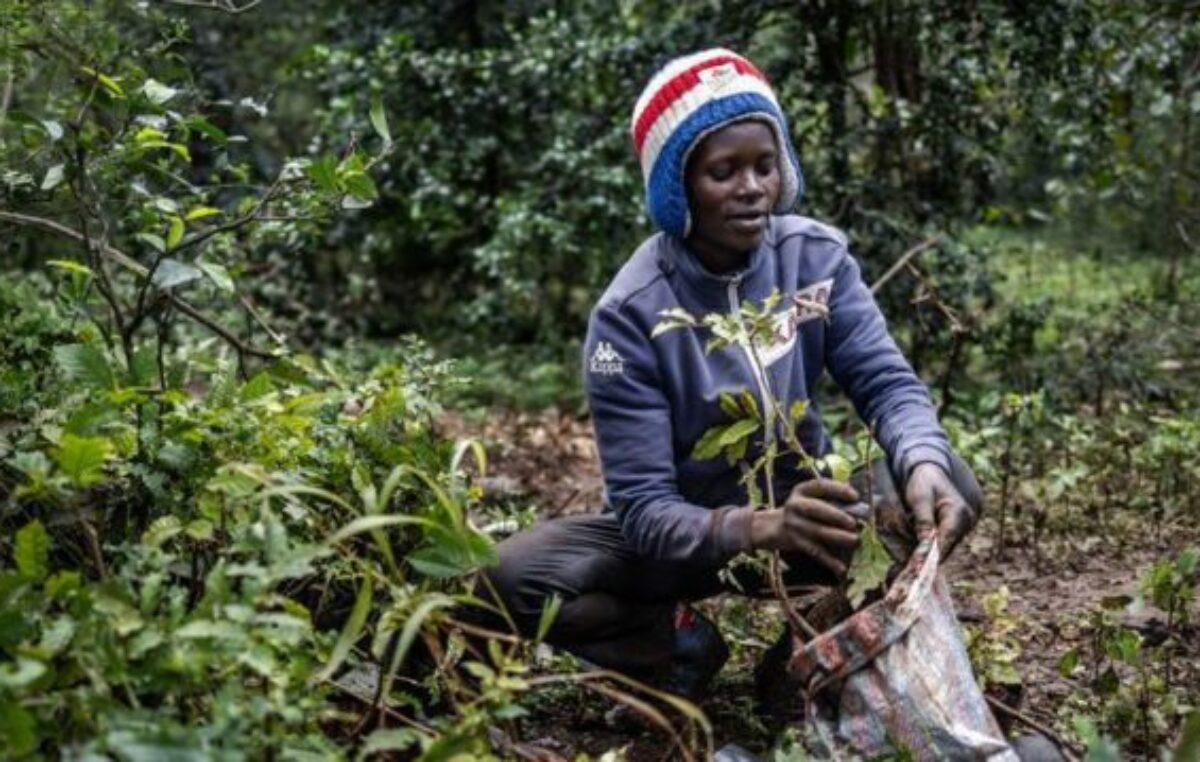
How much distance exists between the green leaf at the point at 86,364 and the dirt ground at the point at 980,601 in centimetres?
109

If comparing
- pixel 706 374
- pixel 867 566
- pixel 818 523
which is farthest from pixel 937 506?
pixel 706 374

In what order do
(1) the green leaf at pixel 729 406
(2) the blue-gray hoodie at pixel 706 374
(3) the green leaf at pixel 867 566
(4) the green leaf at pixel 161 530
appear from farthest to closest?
(2) the blue-gray hoodie at pixel 706 374, (1) the green leaf at pixel 729 406, (3) the green leaf at pixel 867 566, (4) the green leaf at pixel 161 530

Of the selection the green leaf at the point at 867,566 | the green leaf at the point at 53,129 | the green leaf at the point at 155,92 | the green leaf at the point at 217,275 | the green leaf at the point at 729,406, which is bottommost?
the green leaf at the point at 867,566

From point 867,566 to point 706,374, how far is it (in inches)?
25.4

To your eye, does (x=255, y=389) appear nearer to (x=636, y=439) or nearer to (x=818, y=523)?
(x=636, y=439)

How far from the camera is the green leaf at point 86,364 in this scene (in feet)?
9.26

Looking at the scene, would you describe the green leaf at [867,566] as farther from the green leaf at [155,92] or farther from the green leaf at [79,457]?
the green leaf at [155,92]

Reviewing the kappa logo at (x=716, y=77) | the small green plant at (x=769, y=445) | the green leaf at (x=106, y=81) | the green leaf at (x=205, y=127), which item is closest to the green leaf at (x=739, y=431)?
the small green plant at (x=769, y=445)

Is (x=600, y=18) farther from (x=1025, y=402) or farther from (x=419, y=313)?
(x=1025, y=402)

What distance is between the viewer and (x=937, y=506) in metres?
2.93

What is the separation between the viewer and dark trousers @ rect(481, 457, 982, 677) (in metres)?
3.31

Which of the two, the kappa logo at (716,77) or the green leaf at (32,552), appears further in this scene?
the kappa logo at (716,77)

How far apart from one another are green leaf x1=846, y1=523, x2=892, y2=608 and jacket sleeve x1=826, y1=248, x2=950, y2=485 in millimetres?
398

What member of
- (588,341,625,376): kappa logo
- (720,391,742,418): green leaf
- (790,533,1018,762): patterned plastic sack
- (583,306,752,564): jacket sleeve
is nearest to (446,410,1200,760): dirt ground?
(790,533,1018,762): patterned plastic sack
